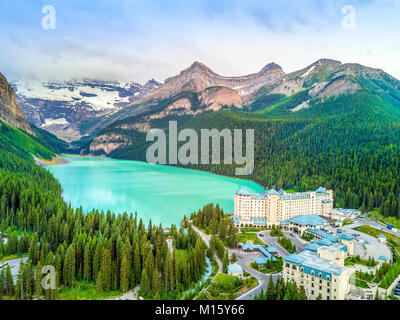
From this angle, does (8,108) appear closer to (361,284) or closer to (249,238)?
(249,238)

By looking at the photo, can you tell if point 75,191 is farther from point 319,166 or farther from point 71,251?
point 319,166

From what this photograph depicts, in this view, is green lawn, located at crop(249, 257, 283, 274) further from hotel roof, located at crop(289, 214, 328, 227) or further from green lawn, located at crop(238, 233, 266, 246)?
hotel roof, located at crop(289, 214, 328, 227)

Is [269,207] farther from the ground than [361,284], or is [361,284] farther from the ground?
[269,207]

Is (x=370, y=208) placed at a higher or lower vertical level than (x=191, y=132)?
lower

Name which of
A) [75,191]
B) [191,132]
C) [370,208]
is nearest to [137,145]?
[191,132]

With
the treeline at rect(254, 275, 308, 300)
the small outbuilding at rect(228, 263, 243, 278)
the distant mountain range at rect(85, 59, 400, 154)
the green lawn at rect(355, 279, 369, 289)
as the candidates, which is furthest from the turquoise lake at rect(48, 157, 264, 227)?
the distant mountain range at rect(85, 59, 400, 154)

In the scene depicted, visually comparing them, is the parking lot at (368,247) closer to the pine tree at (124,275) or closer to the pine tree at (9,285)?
the pine tree at (124,275)

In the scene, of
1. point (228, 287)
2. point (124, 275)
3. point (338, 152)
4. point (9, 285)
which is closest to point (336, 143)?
point (338, 152)
